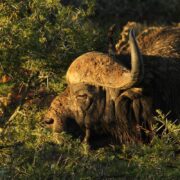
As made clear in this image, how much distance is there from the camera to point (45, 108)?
9.74 m

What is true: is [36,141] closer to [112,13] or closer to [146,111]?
[146,111]

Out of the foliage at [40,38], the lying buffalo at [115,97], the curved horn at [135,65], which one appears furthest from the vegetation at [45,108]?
the curved horn at [135,65]

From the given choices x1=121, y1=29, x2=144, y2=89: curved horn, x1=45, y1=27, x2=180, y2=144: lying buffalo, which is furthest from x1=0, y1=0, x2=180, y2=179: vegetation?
x1=121, y1=29, x2=144, y2=89: curved horn

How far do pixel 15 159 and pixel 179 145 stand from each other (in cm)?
172

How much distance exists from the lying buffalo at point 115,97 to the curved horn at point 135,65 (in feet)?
0.11

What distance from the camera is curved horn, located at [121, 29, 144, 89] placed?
707cm

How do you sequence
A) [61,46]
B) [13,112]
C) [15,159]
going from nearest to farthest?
[15,159], [61,46], [13,112]

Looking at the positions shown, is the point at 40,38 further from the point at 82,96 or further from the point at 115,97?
the point at 115,97

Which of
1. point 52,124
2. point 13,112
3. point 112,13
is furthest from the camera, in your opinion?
point 112,13

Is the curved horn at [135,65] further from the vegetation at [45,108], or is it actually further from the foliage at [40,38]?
the foliage at [40,38]

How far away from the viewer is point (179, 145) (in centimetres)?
714

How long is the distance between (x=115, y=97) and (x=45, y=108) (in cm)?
192

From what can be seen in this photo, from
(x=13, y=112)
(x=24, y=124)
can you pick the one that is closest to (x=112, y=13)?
(x=13, y=112)

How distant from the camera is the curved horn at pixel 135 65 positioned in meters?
7.07
